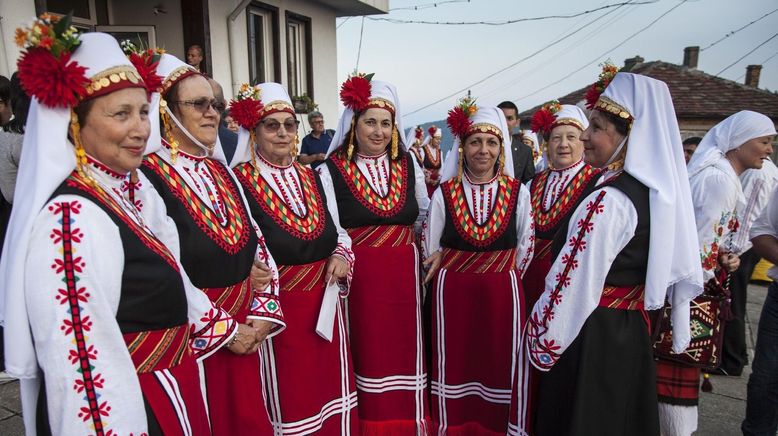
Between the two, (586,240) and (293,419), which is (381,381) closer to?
(293,419)

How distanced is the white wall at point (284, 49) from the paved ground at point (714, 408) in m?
5.34

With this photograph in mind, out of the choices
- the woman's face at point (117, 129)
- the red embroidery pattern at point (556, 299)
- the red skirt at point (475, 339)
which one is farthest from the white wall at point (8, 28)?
the red embroidery pattern at point (556, 299)

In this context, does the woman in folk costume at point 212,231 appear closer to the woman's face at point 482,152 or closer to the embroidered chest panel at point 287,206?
the embroidered chest panel at point 287,206

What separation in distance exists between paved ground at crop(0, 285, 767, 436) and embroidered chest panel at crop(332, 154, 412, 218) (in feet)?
8.71

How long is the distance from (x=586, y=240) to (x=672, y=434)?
52.6 inches

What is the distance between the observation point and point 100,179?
157 cm

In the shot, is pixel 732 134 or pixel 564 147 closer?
pixel 732 134

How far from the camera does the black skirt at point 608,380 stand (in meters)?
2.13

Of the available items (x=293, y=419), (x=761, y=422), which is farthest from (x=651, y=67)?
(x=293, y=419)

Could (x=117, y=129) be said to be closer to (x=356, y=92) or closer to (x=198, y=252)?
(x=198, y=252)

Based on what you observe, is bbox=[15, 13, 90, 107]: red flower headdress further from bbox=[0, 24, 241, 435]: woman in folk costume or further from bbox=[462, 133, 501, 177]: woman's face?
bbox=[462, 133, 501, 177]: woman's face

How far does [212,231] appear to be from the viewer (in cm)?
216

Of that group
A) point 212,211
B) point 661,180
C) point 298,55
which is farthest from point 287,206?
point 298,55

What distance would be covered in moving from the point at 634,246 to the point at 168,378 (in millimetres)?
1899
